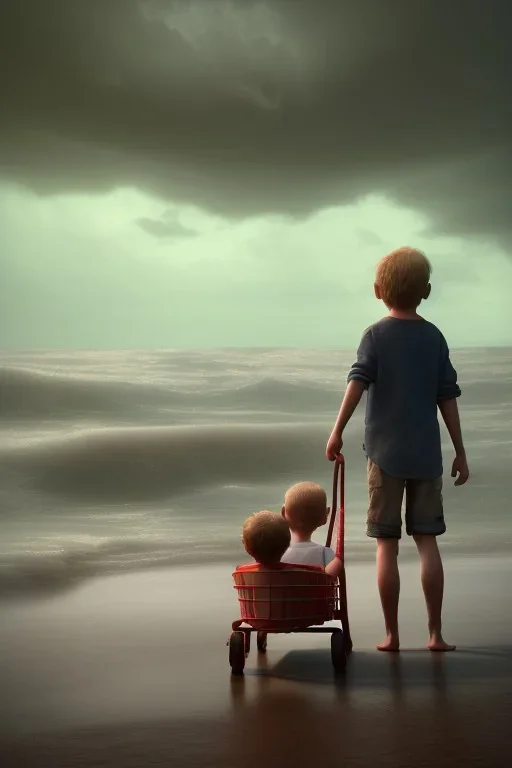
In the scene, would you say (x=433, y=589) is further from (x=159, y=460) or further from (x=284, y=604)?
(x=159, y=460)

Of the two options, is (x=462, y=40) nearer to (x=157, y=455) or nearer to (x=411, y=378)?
(x=157, y=455)

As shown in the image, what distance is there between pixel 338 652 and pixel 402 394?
0.56 m

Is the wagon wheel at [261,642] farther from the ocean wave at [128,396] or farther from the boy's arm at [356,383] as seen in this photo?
the ocean wave at [128,396]

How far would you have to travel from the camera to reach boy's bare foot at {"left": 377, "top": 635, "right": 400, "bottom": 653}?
261cm

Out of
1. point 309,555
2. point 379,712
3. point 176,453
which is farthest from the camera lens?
point 176,453

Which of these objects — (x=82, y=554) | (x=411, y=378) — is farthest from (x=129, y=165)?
(x=411, y=378)

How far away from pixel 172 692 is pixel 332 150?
673 centimetres

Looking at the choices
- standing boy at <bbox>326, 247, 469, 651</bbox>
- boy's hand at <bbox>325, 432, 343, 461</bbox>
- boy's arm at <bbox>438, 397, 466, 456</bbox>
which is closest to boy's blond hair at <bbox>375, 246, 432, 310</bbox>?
standing boy at <bbox>326, 247, 469, 651</bbox>

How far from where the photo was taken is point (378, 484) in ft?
8.66

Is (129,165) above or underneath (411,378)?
above

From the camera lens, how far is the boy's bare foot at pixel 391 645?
8.57ft

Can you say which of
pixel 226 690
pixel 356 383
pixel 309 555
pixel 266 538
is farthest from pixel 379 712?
pixel 356 383

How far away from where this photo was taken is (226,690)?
7.36ft

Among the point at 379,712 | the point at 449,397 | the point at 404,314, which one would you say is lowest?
the point at 379,712
